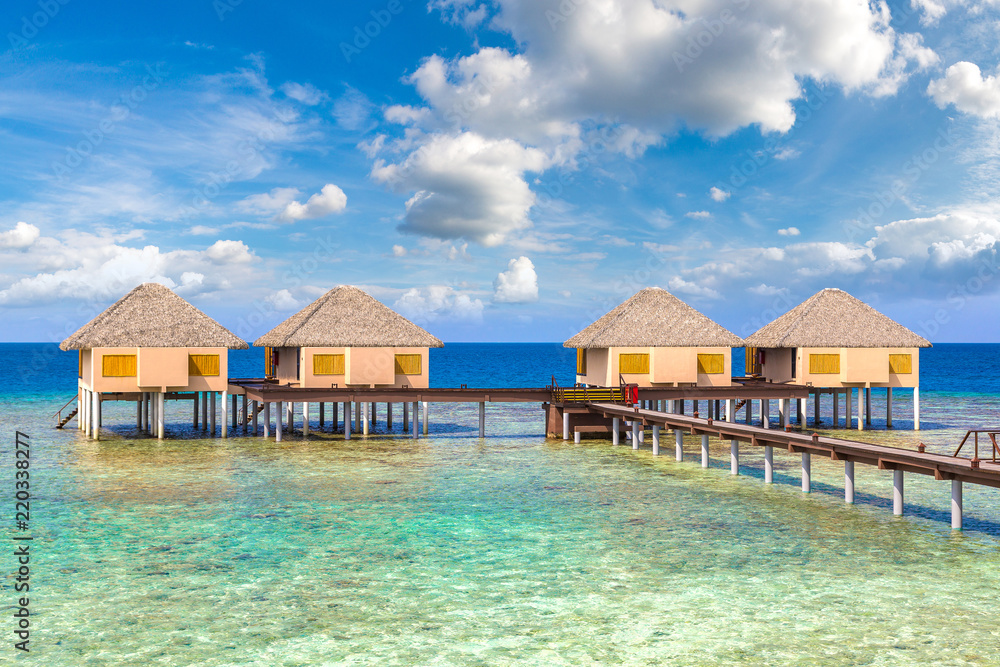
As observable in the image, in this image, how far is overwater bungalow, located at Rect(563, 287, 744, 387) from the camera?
1361 inches

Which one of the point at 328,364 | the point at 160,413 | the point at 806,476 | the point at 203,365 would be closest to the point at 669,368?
the point at 806,476

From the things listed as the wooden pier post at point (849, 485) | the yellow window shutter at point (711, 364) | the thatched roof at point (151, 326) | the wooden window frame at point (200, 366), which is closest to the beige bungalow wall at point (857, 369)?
the yellow window shutter at point (711, 364)

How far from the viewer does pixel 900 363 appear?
37312 mm

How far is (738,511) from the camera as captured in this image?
61.9ft

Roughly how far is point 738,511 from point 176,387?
22.5 metres

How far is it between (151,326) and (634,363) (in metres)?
19.6

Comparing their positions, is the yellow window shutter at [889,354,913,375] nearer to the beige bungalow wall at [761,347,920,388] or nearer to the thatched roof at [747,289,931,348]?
the beige bungalow wall at [761,347,920,388]

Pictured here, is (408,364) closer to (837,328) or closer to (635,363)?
(635,363)

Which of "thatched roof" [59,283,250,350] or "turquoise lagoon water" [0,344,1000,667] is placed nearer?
"turquoise lagoon water" [0,344,1000,667]

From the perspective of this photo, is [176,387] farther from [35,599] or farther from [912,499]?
[912,499]

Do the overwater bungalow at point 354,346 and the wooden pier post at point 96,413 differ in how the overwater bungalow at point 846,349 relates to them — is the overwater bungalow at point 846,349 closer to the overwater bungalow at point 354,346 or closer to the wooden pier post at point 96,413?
the overwater bungalow at point 354,346

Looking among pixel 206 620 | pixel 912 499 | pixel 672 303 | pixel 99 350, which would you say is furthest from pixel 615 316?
pixel 206 620

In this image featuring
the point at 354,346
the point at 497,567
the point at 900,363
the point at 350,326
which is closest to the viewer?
the point at 497,567

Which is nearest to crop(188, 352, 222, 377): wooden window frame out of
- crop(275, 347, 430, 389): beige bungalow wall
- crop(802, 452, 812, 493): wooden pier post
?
crop(275, 347, 430, 389): beige bungalow wall
